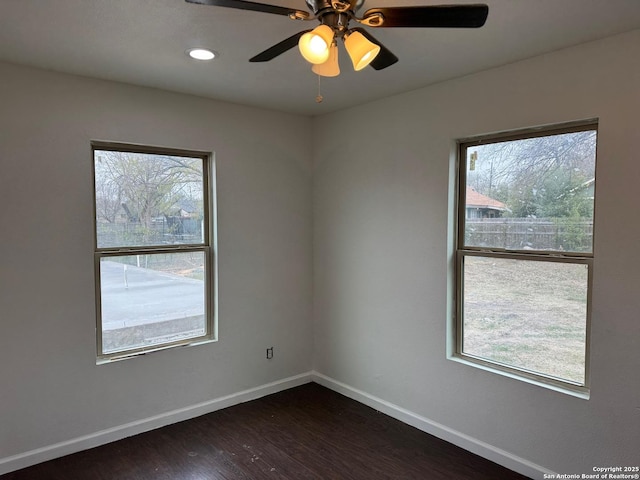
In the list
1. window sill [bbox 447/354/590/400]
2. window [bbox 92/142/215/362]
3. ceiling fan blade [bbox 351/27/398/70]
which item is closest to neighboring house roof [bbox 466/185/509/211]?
window sill [bbox 447/354/590/400]

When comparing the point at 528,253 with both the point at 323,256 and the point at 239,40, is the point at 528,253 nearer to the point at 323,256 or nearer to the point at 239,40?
the point at 323,256

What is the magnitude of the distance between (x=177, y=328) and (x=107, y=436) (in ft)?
2.93

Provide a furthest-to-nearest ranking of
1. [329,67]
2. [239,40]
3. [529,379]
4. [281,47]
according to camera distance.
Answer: [529,379] < [239,40] < [329,67] < [281,47]

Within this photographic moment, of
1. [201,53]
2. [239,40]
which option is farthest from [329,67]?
[201,53]

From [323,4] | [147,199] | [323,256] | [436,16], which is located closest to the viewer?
[436,16]

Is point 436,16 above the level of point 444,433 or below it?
above

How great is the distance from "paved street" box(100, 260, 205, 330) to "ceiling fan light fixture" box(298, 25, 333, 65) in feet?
7.65

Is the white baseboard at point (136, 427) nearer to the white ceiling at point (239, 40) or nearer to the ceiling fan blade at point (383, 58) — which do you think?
the white ceiling at point (239, 40)

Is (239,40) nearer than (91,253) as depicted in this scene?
Yes

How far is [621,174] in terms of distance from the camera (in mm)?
2264

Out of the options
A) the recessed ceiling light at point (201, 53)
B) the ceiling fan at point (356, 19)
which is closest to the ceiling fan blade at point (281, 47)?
the ceiling fan at point (356, 19)

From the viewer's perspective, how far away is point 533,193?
269 centimetres

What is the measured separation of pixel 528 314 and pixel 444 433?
1090 mm

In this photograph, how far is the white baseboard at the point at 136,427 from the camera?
9.09 ft
